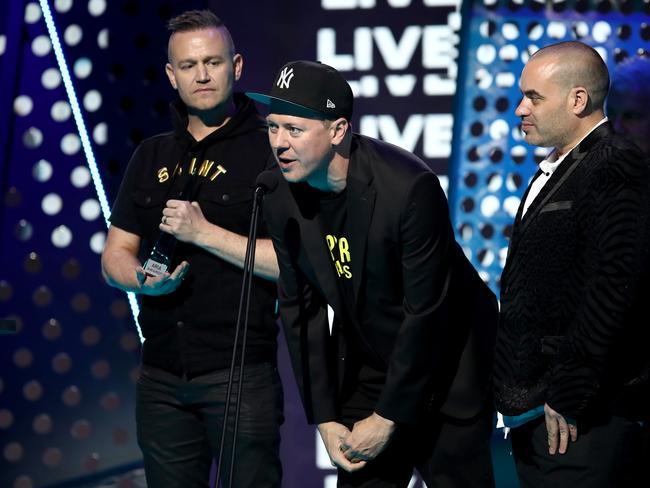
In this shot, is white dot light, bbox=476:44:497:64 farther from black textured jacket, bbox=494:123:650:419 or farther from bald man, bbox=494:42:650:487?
black textured jacket, bbox=494:123:650:419

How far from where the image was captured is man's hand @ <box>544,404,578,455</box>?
2.81m

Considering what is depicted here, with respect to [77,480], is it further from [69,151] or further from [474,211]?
[474,211]

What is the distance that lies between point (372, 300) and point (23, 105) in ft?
8.71

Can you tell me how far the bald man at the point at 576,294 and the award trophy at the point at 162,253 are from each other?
1.17m

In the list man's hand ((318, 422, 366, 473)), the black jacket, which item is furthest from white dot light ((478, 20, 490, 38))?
man's hand ((318, 422, 366, 473))

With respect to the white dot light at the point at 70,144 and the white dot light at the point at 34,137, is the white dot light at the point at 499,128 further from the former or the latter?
the white dot light at the point at 34,137

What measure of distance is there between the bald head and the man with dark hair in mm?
1129

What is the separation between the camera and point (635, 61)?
366 cm

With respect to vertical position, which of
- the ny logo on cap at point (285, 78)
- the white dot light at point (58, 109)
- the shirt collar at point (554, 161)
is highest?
the ny logo on cap at point (285, 78)

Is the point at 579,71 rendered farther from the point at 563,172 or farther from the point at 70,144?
the point at 70,144

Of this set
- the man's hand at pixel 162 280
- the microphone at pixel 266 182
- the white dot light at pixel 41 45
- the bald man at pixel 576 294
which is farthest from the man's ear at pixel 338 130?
the white dot light at pixel 41 45

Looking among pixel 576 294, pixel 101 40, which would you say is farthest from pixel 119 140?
pixel 576 294

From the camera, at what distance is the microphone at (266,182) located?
123 inches

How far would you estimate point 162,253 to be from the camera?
3607mm
